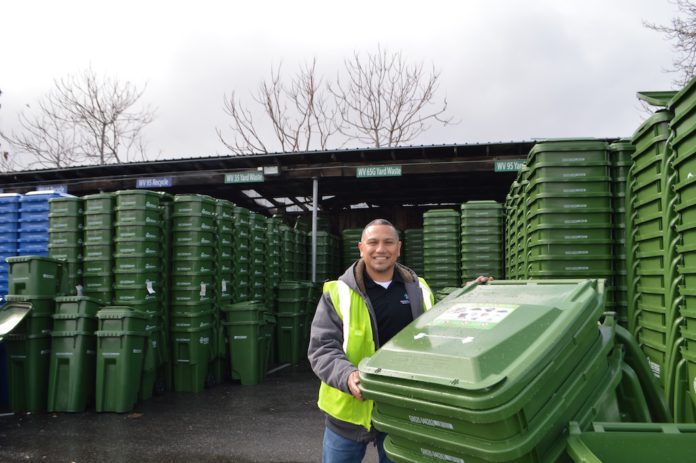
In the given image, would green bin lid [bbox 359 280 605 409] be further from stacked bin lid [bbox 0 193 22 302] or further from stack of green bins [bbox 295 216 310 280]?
stack of green bins [bbox 295 216 310 280]

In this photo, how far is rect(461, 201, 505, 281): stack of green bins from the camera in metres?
10.1

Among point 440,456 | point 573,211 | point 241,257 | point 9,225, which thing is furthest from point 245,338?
point 440,456

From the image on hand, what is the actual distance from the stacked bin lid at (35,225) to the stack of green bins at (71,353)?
3.32 metres

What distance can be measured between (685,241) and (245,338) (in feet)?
19.7

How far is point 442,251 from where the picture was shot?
440 inches

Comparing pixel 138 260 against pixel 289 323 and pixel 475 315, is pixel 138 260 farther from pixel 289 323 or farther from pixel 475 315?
pixel 475 315

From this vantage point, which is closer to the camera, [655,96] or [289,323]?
[655,96]

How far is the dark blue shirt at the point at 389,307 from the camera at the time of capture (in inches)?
109

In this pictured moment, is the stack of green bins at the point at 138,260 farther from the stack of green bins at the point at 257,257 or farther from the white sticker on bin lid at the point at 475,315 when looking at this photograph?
the white sticker on bin lid at the point at 475,315

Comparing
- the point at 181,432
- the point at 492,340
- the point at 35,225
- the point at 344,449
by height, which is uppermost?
the point at 35,225

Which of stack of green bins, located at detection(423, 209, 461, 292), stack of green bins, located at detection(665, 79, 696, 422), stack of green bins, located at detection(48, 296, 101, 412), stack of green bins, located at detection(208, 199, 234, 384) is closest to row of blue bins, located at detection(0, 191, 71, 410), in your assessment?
stack of green bins, located at detection(208, 199, 234, 384)

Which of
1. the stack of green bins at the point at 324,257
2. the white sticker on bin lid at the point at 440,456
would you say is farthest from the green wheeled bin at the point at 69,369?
the stack of green bins at the point at 324,257

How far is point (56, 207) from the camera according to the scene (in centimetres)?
732

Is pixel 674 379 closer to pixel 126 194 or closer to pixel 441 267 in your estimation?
pixel 126 194
